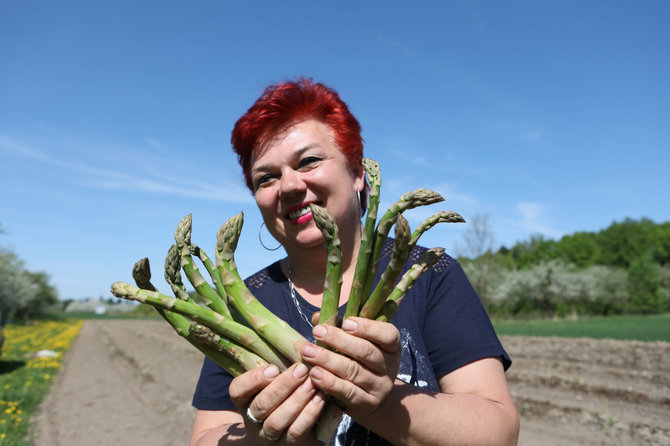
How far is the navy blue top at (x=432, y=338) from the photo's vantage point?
72.6 inches

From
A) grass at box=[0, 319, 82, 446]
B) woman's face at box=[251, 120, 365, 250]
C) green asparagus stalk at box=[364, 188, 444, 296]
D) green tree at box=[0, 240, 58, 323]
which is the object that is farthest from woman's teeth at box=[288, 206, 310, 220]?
green tree at box=[0, 240, 58, 323]

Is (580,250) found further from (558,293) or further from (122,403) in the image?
(122,403)

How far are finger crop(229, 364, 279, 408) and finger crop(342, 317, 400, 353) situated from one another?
0.94 ft

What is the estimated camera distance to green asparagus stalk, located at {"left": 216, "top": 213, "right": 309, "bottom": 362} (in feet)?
5.11

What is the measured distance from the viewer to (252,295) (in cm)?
164

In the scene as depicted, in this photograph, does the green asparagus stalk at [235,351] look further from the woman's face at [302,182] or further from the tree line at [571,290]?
the tree line at [571,290]

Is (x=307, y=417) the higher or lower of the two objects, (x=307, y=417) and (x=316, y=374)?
the lower

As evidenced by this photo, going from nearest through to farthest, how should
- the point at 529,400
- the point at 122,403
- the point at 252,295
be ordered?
the point at 252,295 < the point at 529,400 < the point at 122,403

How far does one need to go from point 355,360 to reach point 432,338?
0.67 metres

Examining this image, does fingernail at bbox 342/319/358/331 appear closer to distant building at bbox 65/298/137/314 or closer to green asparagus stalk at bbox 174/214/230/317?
green asparagus stalk at bbox 174/214/230/317

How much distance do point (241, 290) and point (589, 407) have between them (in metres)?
8.92

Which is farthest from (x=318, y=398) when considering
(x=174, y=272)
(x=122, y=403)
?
(x=122, y=403)

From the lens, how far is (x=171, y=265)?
69.1 inches

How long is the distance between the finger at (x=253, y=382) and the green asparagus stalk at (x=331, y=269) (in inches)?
9.5
